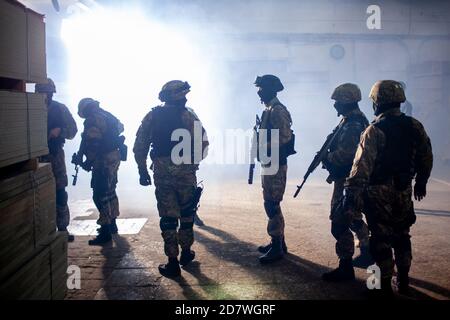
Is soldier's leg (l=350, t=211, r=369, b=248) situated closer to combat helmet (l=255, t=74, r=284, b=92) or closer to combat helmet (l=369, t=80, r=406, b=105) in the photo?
combat helmet (l=369, t=80, r=406, b=105)

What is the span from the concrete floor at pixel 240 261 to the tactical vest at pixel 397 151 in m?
1.12

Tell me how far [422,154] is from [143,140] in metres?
2.81

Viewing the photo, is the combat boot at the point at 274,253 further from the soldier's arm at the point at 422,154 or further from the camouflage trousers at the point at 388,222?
the soldier's arm at the point at 422,154

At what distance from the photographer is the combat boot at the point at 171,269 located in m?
3.80

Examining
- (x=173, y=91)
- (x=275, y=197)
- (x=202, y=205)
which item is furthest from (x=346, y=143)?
(x=202, y=205)

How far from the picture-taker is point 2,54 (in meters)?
1.99

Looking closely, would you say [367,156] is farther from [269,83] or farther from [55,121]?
[55,121]

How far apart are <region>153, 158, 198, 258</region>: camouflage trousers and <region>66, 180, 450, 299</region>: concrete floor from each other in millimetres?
361

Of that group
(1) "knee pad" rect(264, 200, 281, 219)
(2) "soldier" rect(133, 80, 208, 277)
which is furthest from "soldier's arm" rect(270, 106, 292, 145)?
(2) "soldier" rect(133, 80, 208, 277)

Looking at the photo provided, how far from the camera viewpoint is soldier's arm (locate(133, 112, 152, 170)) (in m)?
3.97
